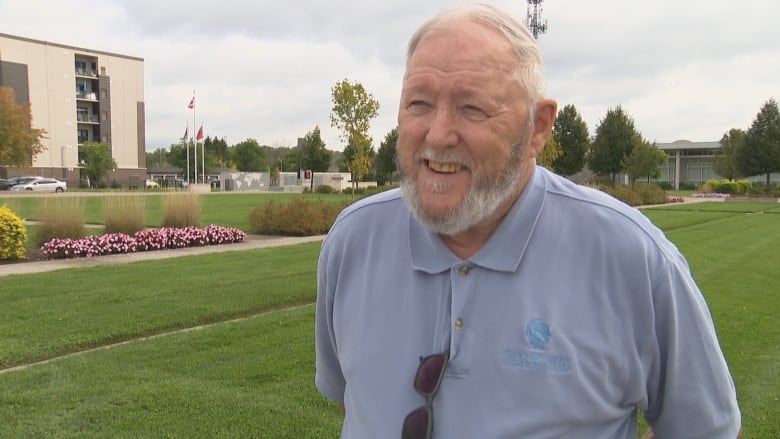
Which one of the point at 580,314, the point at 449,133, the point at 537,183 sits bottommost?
the point at 580,314

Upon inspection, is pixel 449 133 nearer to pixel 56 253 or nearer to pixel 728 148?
pixel 56 253

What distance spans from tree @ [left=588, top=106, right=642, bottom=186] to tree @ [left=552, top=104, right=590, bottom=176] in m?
2.50

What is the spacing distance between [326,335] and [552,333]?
0.84 m

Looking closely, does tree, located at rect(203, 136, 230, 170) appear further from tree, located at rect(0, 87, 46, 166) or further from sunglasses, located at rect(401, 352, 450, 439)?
sunglasses, located at rect(401, 352, 450, 439)

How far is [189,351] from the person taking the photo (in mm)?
5898

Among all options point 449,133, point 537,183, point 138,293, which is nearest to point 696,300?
point 537,183

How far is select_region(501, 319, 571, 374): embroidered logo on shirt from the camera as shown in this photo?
A: 4.78 ft

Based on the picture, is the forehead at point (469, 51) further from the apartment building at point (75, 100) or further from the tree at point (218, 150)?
the tree at point (218, 150)

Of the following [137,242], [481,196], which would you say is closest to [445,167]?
[481,196]

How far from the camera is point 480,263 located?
5.08ft

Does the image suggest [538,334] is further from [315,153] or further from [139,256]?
[315,153]

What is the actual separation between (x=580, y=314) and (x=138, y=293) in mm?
8037

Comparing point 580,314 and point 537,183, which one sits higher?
point 537,183

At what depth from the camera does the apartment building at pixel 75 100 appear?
6925 cm
